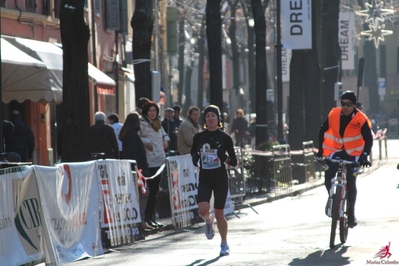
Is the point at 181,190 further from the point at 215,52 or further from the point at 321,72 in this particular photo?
the point at 321,72

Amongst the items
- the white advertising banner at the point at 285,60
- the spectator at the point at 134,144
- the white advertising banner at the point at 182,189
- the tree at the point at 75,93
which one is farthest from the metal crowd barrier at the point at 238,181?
the white advertising banner at the point at 285,60

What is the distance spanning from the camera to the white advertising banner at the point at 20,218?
10.1m

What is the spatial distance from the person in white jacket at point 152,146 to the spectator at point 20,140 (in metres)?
3.36

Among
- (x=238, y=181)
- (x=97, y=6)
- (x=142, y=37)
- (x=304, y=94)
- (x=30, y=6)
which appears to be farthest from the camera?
(x=97, y=6)

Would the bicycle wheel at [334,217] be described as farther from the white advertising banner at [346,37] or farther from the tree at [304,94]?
the white advertising banner at [346,37]

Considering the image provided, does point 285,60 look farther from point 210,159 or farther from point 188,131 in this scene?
point 210,159

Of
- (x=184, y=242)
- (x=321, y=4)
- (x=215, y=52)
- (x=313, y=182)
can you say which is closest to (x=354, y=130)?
(x=184, y=242)

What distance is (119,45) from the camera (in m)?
35.4

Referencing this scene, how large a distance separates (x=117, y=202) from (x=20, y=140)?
209 inches

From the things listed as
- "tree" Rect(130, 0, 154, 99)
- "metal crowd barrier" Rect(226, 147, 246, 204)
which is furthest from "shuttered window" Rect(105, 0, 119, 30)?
"tree" Rect(130, 0, 154, 99)

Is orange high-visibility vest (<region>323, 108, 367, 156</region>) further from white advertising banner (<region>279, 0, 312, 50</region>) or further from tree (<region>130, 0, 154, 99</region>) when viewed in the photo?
white advertising banner (<region>279, 0, 312, 50</region>)

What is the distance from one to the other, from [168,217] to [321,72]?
18.0m

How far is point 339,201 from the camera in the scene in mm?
11781

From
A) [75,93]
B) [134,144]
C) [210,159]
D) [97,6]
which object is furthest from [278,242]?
[97,6]
